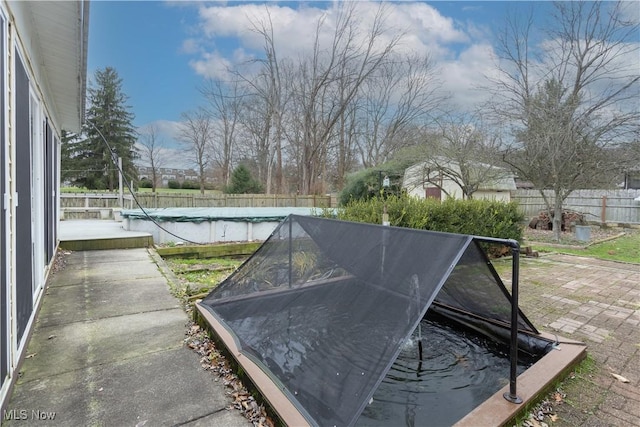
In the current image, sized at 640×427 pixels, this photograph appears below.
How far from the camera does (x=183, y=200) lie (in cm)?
1454

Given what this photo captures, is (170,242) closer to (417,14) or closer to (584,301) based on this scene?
(584,301)

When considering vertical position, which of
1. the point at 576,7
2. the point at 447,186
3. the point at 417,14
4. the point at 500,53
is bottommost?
the point at 447,186

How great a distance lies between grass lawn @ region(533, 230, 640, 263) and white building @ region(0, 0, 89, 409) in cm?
852

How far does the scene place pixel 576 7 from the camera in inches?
457

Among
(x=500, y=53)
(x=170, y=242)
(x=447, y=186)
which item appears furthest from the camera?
(x=447, y=186)

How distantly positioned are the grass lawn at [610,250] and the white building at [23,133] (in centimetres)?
852

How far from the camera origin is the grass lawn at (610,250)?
695cm

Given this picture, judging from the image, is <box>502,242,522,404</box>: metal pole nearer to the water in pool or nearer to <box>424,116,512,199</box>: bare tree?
the water in pool

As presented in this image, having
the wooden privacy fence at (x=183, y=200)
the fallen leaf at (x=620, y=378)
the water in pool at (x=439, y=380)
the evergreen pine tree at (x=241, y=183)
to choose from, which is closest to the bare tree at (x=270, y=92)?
the evergreen pine tree at (x=241, y=183)

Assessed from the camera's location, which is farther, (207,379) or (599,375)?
(599,375)

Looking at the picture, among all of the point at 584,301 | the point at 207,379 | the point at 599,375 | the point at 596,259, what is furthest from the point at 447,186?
the point at 207,379

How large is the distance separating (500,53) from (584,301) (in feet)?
38.7

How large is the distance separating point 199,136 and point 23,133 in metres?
22.3

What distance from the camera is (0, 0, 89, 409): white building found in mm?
1839
